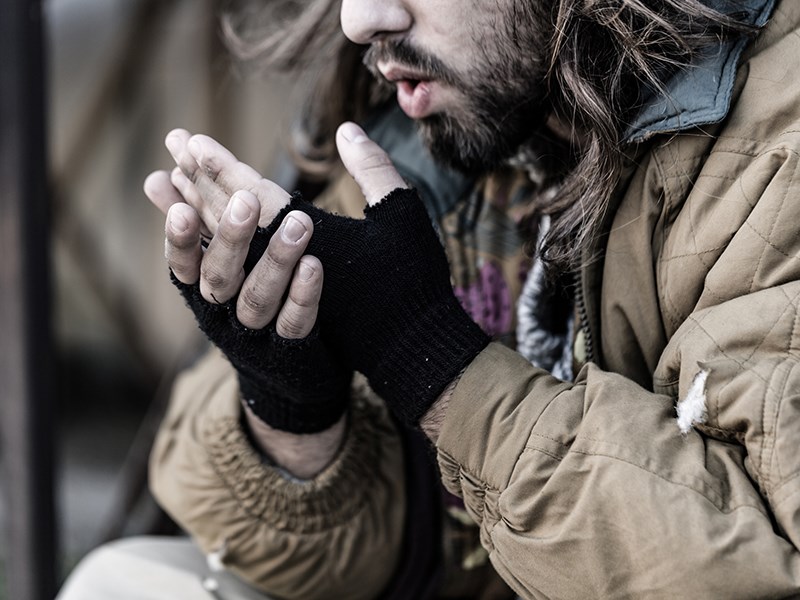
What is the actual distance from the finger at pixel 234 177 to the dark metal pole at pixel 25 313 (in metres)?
0.99

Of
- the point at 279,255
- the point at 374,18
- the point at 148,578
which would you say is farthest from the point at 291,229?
the point at 148,578

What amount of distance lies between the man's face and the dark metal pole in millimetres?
971

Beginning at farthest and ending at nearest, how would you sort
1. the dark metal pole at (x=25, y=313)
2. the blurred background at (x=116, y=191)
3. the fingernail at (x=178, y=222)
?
the blurred background at (x=116, y=191)
the dark metal pole at (x=25, y=313)
the fingernail at (x=178, y=222)

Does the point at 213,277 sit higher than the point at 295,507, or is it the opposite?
the point at 213,277

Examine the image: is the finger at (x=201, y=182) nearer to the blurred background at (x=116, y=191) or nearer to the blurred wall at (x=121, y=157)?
the blurred background at (x=116, y=191)

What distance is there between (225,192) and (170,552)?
77 centimetres

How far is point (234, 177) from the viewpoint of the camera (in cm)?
120

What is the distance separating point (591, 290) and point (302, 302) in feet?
1.39

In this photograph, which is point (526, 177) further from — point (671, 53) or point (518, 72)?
point (671, 53)

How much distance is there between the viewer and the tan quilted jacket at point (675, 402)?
3.26ft

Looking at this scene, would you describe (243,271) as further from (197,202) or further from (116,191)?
(116,191)

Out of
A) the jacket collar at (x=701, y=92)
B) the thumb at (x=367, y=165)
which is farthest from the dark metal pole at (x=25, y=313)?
the jacket collar at (x=701, y=92)

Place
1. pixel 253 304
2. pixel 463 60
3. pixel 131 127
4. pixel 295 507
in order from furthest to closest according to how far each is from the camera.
Result: 1. pixel 131 127
2. pixel 295 507
3. pixel 463 60
4. pixel 253 304

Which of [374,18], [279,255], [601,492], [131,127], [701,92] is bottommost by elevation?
[131,127]
